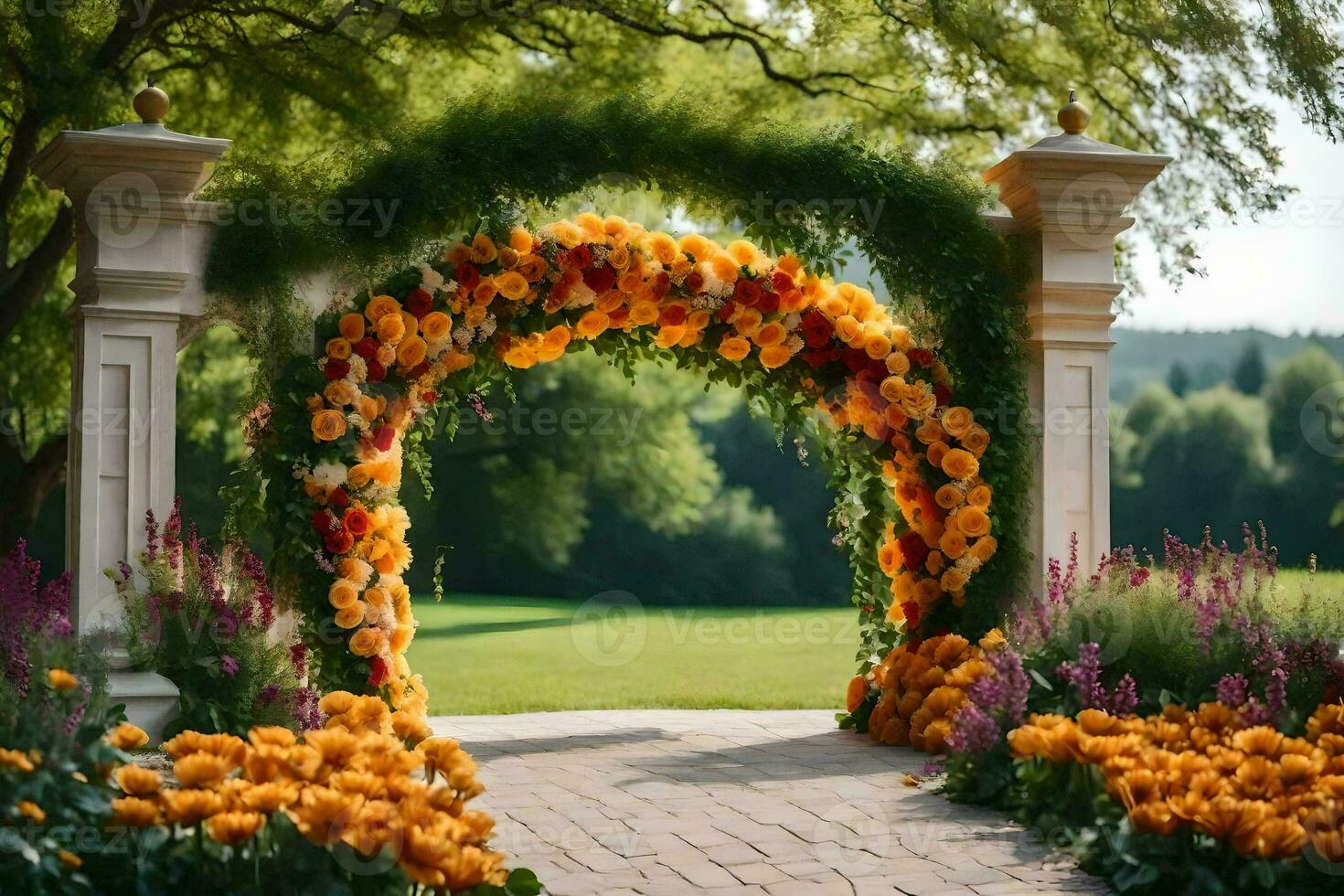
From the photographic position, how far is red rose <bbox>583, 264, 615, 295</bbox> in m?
6.96

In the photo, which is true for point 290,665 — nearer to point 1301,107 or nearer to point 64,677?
point 64,677

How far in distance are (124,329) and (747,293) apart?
10.1ft

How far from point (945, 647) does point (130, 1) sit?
8693 mm

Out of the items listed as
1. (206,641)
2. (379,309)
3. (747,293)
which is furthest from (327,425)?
(747,293)

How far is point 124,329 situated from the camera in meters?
6.43

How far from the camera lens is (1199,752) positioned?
450cm

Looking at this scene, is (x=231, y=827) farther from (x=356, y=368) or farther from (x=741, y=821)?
(x=356, y=368)

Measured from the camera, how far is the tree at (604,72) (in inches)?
446

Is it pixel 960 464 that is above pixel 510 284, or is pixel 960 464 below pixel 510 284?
below

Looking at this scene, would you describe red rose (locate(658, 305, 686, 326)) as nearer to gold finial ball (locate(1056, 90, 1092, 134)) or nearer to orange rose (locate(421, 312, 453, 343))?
orange rose (locate(421, 312, 453, 343))

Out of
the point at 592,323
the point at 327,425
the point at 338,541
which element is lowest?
the point at 338,541

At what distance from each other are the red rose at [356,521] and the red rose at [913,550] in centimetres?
289

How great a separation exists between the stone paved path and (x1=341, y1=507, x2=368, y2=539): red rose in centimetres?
125

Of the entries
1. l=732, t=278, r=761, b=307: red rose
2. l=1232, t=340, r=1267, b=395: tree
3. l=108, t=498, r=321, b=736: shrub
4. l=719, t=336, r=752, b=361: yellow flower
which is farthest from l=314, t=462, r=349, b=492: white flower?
l=1232, t=340, r=1267, b=395: tree
